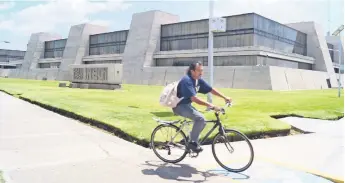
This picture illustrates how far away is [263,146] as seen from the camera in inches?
332

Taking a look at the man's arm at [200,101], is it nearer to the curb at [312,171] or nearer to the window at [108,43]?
the curb at [312,171]

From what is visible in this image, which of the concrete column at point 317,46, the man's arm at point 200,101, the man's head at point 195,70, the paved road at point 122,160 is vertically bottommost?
the paved road at point 122,160

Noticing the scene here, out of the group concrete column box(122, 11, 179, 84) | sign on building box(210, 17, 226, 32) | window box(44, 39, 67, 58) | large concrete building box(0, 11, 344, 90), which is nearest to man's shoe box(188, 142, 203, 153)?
sign on building box(210, 17, 226, 32)

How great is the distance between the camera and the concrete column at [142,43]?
62375 mm

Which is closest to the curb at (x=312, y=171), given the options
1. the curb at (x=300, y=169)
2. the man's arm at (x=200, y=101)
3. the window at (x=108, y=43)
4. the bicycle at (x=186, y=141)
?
the curb at (x=300, y=169)

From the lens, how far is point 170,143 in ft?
22.6

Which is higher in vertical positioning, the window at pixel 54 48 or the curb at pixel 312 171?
the window at pixel 54 48

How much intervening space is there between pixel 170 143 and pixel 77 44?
79.3 meters

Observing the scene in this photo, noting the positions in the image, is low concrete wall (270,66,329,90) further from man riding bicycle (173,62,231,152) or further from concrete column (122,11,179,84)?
man riding bicycle (173,62,231,152)

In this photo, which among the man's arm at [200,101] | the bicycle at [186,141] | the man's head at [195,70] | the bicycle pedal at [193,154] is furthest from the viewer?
the bicycle pedal at [193,154]

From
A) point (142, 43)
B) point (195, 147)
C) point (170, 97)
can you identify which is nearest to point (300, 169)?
point (195, 147)

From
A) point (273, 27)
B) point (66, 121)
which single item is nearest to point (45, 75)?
point (273, 27)

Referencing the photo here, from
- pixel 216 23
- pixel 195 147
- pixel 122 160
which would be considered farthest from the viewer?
pixel 216 23

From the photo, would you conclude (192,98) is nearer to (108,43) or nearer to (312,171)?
(312,171)
